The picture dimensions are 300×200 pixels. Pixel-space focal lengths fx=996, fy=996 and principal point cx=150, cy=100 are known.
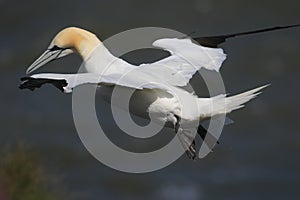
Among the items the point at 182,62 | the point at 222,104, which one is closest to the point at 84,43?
the point at 182,62

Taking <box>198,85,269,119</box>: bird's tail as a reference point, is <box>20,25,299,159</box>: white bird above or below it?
above

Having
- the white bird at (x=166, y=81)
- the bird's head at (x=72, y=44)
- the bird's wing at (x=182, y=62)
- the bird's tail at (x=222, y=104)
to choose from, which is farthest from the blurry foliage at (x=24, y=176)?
the bird's tail at (x=222, y=104)

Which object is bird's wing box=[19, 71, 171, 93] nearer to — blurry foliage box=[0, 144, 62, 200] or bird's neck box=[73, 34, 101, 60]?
bird's neck box=[73, 34, 101, 60]

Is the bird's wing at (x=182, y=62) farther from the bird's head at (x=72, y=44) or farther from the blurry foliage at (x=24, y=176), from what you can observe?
the blurry foliage at (x=24, y=176)

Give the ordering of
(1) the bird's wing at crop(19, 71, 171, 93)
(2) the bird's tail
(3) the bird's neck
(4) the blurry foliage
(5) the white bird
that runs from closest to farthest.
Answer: (1) the bird's wing at crop(19, 71, 171, 93)
(5) the white bird
(2) the bird's tail
(3) the bird's neck
(4) the blurry foliage

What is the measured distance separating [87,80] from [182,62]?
1.02 meters

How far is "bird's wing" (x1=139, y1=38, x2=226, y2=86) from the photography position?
19.8ft

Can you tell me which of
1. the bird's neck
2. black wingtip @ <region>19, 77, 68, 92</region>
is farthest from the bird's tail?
black wingtip @ <region>19, 77, 68, 92</region>

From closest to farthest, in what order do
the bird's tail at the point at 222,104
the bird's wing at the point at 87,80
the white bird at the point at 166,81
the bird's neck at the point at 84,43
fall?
1. the bird's wing at the point at 87,80
2. the white bird at the point at 166,81
3. the bird's tail at the point at 222,104
4. the bird's neck at the point at 84,43

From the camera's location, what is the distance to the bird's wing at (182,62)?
6.04m

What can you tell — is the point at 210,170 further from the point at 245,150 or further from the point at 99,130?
the point at 99,130

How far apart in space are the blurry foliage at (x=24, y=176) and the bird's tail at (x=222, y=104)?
2.00 metres

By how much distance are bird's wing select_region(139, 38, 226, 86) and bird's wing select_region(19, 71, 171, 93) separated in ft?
0.47

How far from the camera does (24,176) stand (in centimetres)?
793
